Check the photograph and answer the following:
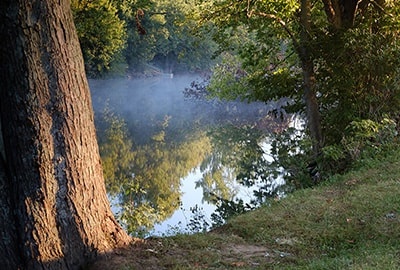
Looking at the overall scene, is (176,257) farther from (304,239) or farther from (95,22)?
(95,22)

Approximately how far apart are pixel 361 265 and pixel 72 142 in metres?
2.64

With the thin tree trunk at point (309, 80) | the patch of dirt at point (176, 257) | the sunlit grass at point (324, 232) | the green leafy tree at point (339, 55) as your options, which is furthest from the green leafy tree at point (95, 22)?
the patch of dirt at point (176, 257)

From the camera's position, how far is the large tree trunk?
4.06m

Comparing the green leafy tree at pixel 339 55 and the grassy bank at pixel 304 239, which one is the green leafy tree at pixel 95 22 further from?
the grassy bank at pixel 304 239

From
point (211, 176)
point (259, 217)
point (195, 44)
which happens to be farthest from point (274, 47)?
point (259, 217)

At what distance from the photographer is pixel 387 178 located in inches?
334

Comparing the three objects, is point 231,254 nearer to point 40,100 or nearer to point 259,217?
point 259,217

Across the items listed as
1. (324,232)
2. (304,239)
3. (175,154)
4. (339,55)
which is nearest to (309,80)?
(339,55)

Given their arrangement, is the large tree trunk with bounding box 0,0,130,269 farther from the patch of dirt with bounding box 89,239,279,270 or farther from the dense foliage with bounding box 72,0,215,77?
the dense foliage with bounding box 72,0,215,77

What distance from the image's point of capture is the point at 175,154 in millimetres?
21094

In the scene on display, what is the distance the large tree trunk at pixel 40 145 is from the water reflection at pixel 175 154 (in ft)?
10.5

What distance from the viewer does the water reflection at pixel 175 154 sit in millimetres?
12224

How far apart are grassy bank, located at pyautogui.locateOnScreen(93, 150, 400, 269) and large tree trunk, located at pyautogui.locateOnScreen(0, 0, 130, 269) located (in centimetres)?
44

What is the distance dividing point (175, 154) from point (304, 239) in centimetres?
1543
